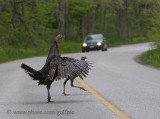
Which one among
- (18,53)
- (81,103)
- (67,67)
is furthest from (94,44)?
(67,67)

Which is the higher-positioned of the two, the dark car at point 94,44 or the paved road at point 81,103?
the paved road at point 81,103

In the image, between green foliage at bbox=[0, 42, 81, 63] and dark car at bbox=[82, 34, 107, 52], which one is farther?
dark car at bbox=[82, 34, 107, 52]

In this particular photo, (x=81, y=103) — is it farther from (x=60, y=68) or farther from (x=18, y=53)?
(x=18, y=53)

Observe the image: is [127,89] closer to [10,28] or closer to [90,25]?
[10,28]

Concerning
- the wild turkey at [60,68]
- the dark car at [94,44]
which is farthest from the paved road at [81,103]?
the dark car at [94,44]

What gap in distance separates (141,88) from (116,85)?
3.57 feet

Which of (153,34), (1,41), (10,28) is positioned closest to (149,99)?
(153,34)

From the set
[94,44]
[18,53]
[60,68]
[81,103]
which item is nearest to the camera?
[60,68]

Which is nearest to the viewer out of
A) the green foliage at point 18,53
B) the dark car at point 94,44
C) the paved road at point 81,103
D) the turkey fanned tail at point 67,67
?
the paved road at point 81,103

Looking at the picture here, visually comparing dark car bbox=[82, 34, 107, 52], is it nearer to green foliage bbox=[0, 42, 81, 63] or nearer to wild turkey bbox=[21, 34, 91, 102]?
green foliage bbox=[0, 42, 81, 63]

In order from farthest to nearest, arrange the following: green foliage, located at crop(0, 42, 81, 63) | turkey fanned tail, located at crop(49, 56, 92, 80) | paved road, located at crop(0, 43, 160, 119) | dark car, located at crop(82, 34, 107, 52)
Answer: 1. dark car, located at crop(82, 34, 107, 52)
2. green foliage, located at crop(0, 42, 81, 63)
3. turkey fanned tail, located at crop(49, 56, 92, 80)
4. paved road, located at crop(0, 43, 160, 119)

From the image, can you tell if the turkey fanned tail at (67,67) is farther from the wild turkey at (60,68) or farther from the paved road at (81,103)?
the paved road at (81,103)

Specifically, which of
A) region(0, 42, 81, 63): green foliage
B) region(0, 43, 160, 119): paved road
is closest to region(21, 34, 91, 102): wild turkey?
region(0, 43, 160, 119): paved road

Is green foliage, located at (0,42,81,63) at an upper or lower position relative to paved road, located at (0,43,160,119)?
lower
